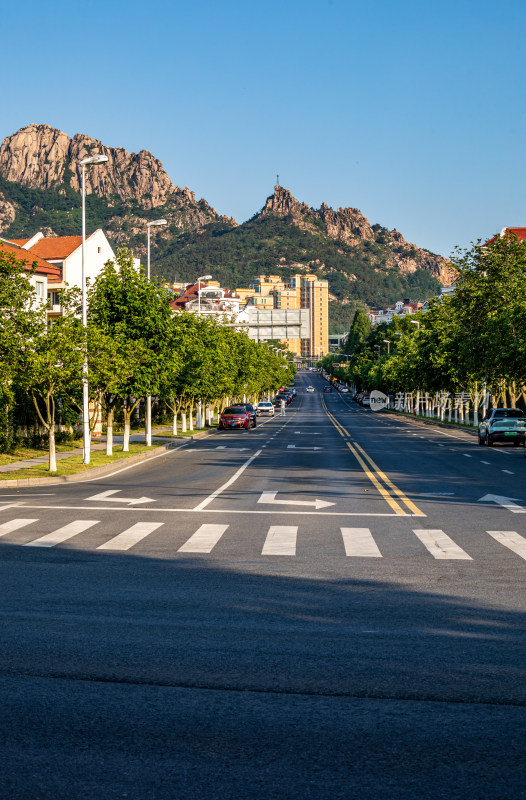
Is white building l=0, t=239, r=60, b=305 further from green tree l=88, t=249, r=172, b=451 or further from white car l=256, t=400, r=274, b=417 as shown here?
white car l=256, t=400, r=274, b=417

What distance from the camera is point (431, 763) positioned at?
190 inches

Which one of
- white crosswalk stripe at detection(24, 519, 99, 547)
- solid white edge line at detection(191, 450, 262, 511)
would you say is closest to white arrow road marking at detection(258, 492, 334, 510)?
solid white edge line at detection(191, 450, 262, 511)

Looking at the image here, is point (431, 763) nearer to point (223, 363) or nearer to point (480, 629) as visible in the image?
point (480, 629)

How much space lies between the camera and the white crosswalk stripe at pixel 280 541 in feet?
40.9

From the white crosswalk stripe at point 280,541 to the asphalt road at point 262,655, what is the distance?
0.19ft

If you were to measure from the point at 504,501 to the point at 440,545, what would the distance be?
6.34 m

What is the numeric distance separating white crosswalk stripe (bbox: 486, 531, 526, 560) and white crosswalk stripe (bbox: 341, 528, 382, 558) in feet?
6.21

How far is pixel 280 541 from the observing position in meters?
13.5

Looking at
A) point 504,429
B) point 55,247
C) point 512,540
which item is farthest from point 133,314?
point 55,247

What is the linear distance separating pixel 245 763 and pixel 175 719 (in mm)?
812

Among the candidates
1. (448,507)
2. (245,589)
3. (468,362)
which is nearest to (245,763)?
(245,589)

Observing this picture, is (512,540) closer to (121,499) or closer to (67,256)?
(121,499)

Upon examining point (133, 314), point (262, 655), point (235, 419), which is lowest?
point (262, 655)

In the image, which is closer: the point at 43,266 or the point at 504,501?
the point at 504,501
